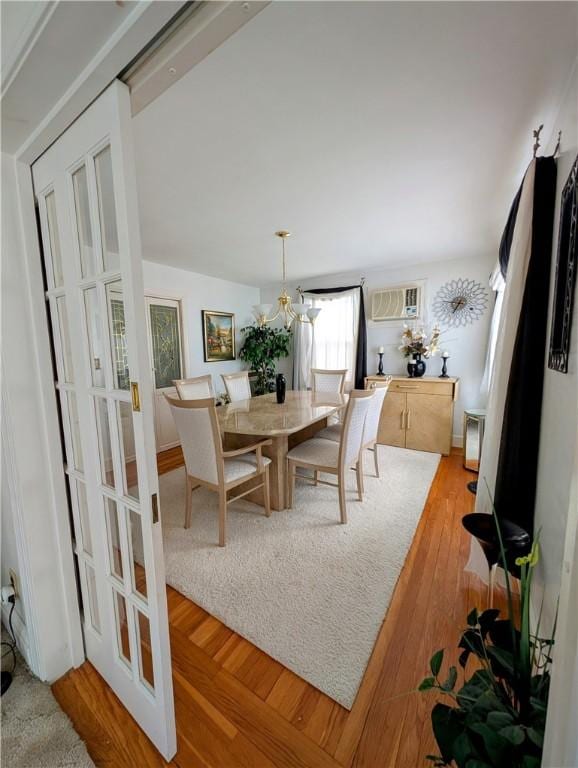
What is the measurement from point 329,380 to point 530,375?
2.51m

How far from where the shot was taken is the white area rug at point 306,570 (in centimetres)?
134

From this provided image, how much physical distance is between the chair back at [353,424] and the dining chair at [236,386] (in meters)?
1.64

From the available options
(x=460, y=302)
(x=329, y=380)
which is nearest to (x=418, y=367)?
(x=460, y=302)

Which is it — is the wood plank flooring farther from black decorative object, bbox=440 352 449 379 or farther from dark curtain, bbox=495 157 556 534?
black decorative object, bbox=440 352 449 379

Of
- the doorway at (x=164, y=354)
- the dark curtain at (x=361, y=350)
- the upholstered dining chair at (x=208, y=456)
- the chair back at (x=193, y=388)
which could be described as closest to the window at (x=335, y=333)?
the dark curtain at (x=361, y=350)

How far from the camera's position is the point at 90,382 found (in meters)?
0.99

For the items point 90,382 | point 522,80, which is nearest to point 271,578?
point 90,382

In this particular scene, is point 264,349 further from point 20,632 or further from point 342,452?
point 20,632

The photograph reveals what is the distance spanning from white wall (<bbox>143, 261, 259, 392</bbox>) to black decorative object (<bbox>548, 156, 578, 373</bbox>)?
12.1ft

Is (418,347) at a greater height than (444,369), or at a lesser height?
greater

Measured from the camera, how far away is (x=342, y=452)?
86.3 inches

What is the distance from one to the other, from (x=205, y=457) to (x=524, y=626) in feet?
5.62

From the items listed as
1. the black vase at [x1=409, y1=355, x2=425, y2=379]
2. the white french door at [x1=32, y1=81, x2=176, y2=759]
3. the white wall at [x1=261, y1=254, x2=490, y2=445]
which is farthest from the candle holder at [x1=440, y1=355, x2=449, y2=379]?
the white french door at [x1=32, y1=81, x2=176, y2=759]

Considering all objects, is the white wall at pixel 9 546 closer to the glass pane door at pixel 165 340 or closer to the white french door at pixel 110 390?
the white french door at pixel 110 390
